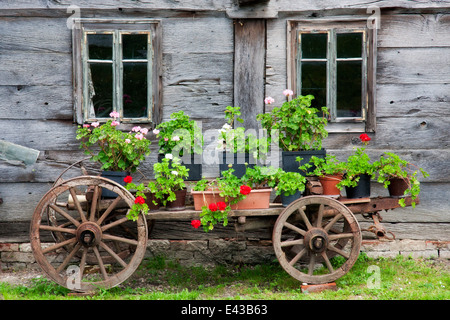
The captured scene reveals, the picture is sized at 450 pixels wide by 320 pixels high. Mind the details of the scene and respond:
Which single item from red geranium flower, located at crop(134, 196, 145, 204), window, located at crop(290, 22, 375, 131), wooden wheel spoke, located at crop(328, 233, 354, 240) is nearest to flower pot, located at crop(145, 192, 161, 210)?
red geranium flower, located at crop(134, 196, 145, 204)

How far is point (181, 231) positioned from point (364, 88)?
2.41m

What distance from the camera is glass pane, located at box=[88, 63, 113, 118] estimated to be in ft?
16.9

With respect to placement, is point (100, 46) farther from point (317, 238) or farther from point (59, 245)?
point (317, 238)

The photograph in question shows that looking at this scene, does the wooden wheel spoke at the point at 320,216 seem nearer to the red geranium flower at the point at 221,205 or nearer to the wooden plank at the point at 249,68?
the red geranium flower at the point at 221,205

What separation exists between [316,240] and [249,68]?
1882 millimetres

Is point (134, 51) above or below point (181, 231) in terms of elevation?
above

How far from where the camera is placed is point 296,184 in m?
4.23

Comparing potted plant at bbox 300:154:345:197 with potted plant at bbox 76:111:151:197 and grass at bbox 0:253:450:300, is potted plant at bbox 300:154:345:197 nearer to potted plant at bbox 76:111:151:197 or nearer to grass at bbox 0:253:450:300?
grass at bbox 0:253:450:300

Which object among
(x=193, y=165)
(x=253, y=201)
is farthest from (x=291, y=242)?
(x=193, y=165)

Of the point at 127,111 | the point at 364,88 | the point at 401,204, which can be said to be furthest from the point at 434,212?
the point at 127,111

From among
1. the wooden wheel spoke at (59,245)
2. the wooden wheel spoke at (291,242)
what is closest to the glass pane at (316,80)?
the wooden wheel spoke at (291,242)

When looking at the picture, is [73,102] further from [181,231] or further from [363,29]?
[363,29]

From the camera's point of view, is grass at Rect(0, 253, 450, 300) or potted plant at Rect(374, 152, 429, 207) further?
potted plant at Rect(374, 152, 429, 207)

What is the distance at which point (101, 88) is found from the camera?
17.0ft
